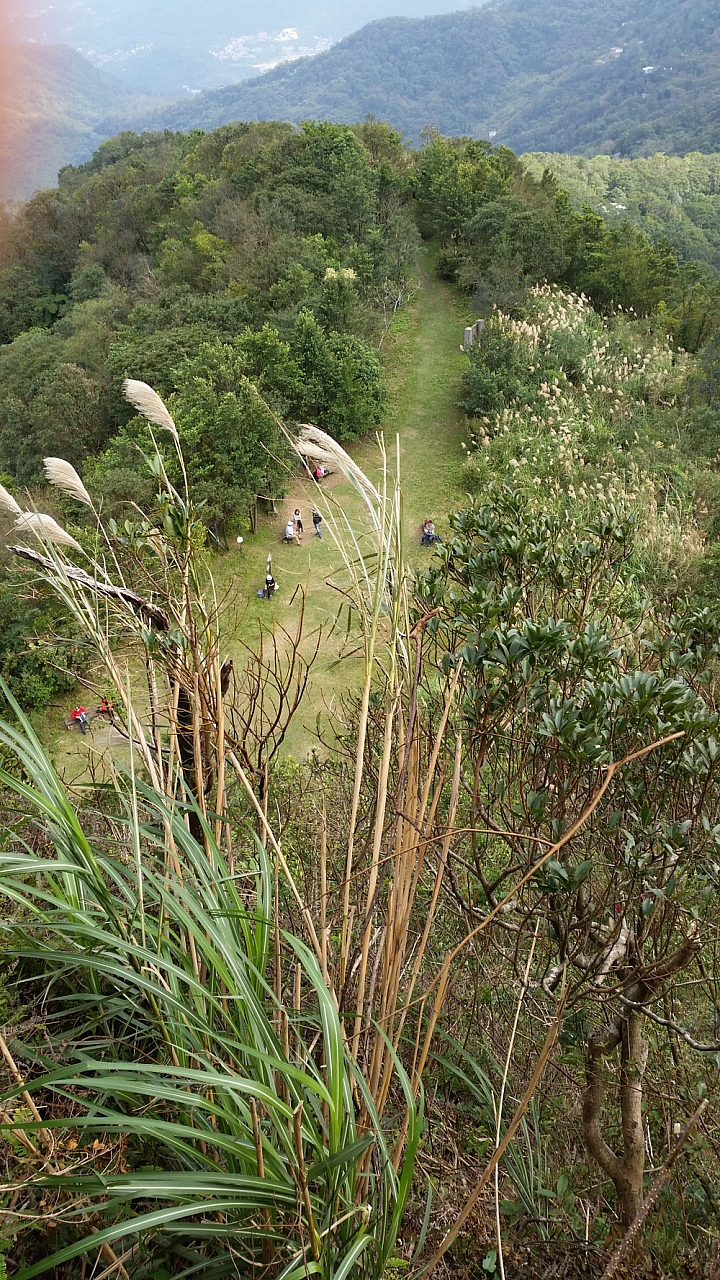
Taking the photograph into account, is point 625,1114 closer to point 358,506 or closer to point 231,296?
point 358,506

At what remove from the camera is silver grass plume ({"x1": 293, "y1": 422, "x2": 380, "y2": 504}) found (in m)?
1.24

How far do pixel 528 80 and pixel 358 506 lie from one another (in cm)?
A: 12997

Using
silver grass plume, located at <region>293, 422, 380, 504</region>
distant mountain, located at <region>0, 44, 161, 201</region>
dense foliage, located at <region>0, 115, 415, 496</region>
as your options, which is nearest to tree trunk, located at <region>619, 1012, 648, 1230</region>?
silver grass plume, located at <region>293, 422, 380, 504</region>

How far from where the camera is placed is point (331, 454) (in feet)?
4.25

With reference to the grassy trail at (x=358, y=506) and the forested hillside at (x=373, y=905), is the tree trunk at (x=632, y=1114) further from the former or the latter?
the grassy trail at (x=358, y=506)

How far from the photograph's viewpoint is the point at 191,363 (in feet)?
45.4

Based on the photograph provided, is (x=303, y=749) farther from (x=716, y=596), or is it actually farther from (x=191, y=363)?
(x=191, y=363)

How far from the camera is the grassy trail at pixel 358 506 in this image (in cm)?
932

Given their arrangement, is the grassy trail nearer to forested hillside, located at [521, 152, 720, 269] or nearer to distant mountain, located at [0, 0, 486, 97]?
distant mountain, located at [0, 0, 486, 97]

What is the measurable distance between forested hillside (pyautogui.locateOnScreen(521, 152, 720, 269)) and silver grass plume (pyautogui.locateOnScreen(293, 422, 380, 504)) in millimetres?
45923

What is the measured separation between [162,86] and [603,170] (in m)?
31.1

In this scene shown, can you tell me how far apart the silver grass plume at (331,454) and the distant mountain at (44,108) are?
183 cm

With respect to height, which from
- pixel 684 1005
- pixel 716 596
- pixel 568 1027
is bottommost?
pixel 716 596

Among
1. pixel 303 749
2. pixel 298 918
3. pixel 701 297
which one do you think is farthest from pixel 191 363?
pixel 298 918
